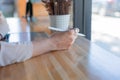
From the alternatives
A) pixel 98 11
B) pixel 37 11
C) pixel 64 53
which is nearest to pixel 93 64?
pixel 64 53

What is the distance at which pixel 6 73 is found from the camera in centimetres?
81

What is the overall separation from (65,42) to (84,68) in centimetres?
35

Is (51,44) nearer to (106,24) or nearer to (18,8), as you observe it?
(106,24)

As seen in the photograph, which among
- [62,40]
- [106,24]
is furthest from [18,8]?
[62,40]

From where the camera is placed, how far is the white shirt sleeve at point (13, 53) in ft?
2.93

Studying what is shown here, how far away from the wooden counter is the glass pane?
34cm

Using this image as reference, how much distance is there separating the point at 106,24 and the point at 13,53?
2.97 ft

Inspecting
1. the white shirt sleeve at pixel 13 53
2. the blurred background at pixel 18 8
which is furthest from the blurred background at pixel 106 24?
the blurred background at pixel 18 8

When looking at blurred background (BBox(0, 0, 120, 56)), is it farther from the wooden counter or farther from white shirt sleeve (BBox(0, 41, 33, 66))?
white shirt sleeve (BBox(0, 41, 33, 66))

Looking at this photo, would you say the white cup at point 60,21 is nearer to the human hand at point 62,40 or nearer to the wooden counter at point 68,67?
the human hand at point 62,40

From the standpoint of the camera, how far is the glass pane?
1.41 meters

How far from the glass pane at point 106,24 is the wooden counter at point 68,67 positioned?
0.34 metres

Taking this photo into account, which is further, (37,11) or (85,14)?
(37,11)

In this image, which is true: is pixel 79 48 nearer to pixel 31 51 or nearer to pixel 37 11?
pixel 31 51
